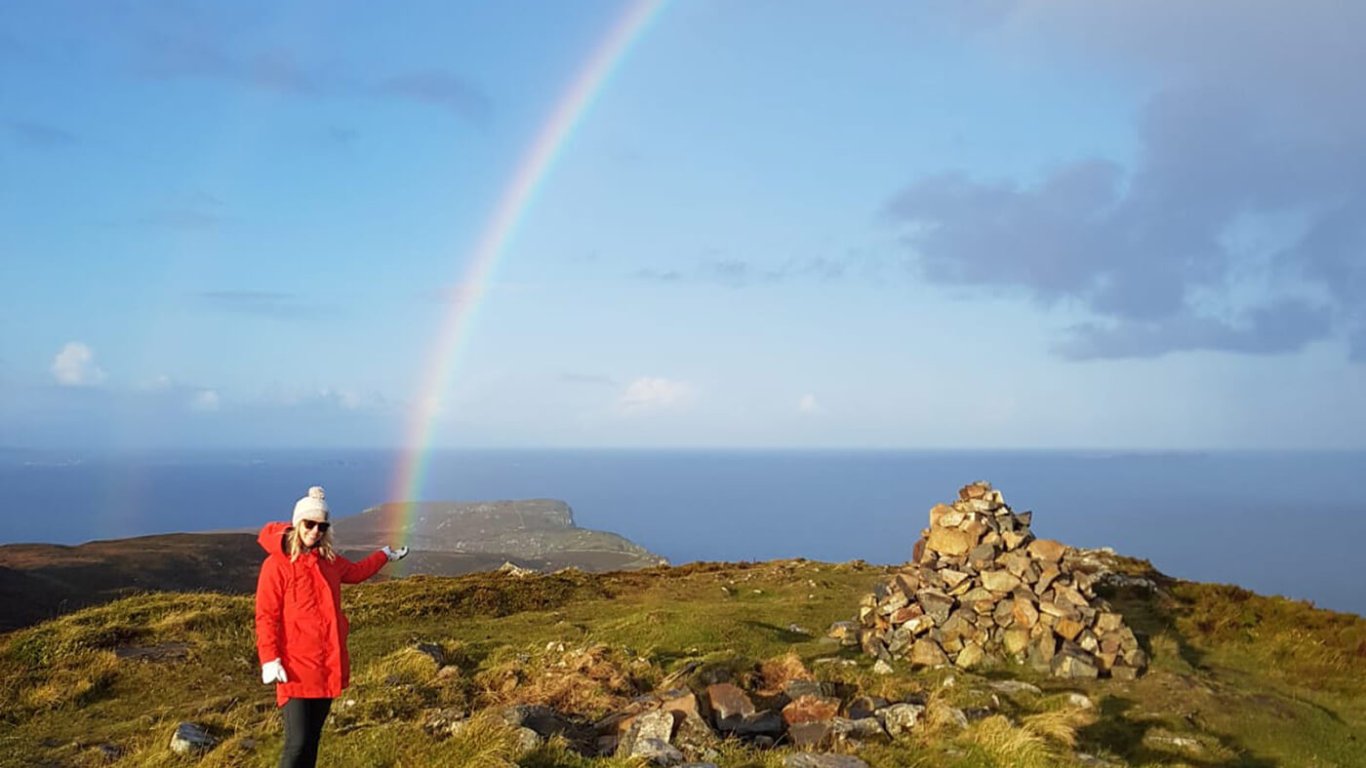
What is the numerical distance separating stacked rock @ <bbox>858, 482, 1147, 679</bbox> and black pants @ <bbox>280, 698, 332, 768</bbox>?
45.8 ft

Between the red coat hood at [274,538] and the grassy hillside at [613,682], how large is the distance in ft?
10.8

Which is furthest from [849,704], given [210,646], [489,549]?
[489,549]

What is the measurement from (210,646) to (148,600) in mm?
6965

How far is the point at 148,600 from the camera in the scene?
23.7 metres

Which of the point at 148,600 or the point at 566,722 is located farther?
the point at 148,600

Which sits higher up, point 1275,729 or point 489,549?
point 1275,729

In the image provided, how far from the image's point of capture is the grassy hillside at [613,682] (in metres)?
11.0

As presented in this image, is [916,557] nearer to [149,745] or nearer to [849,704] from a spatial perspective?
[849,704]

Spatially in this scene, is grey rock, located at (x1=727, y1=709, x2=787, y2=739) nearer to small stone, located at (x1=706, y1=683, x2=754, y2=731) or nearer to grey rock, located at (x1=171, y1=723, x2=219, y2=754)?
small stone, located at (x1=706, y1=683, x2=754, y2=731)

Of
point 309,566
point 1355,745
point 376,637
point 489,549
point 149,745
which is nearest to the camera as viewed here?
point 309,566

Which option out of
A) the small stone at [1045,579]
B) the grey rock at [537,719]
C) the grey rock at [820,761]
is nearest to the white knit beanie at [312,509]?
the grey rock at [537,719]

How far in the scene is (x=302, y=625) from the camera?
835 centimetres

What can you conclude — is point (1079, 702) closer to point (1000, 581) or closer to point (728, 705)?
point (1000, 581)

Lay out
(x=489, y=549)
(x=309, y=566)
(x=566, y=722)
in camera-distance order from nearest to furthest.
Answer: (x=309, y=566) < (x=566, y=722) < (x=489, y=549)
